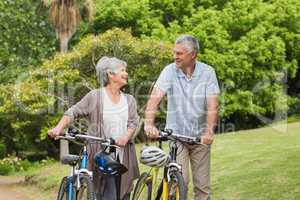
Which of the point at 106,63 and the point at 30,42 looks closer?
the point at 106,63

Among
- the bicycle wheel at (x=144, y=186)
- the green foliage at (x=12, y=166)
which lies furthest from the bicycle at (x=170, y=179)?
the green foliage at (x=12, y=166)

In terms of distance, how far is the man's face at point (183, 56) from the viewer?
24.8 feet

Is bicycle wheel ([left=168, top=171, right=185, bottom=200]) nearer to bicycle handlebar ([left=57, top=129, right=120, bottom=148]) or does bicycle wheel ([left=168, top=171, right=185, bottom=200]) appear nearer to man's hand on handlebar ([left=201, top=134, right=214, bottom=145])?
man's hand on handlebar ([left=201, top=134, right=214, bottom=145])

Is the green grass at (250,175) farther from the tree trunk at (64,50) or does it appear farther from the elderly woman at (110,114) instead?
the tree trunk at (64,50)

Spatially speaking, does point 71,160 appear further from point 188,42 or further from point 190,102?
point 188,42

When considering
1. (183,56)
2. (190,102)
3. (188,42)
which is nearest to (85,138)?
(190,102)

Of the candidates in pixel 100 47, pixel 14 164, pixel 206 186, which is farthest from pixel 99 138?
pixel 14 164

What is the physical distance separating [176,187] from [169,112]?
93cm

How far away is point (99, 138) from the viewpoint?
7629 millimetres

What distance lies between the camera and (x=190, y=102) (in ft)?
25.0

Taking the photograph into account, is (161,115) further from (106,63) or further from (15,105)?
(106,63)

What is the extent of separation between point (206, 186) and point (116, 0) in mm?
30439

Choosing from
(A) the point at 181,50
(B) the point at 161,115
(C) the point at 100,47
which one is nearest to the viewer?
(A) the point at 181,50

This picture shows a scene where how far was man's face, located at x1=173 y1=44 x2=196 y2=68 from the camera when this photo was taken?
7.56 m
